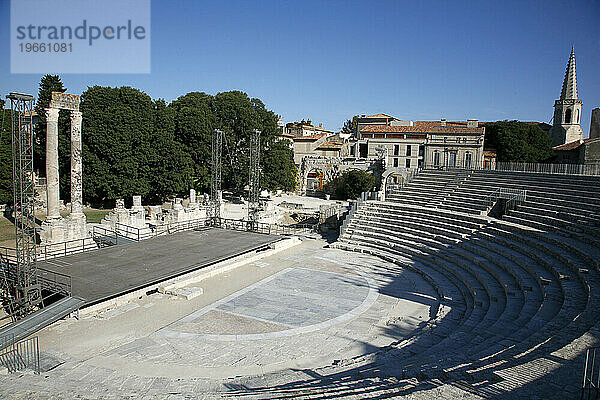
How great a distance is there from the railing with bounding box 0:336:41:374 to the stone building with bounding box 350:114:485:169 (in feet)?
96.3

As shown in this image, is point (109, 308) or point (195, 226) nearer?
point (109, 308)

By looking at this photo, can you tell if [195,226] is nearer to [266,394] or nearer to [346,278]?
[346,278]

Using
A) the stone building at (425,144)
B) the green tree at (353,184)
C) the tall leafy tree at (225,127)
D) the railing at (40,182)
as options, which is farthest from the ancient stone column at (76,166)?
the green tree at (353,184)

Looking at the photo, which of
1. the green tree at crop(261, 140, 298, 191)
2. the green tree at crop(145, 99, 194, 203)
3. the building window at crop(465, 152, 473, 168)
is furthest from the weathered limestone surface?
the building window at crop(465, 152, 473, 168)

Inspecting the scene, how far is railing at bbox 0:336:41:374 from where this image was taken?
30.8ft

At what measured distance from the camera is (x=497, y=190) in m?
23.8

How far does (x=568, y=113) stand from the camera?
169 ft

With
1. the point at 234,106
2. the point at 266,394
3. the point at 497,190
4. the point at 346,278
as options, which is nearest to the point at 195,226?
the point at 346,278

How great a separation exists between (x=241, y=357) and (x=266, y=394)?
3238mm

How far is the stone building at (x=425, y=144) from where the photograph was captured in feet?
116

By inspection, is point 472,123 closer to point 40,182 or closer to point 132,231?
point 132,231

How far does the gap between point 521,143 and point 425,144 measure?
18911 mm

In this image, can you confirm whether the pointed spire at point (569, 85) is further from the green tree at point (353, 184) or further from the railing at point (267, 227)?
the railing at point (267, 227)

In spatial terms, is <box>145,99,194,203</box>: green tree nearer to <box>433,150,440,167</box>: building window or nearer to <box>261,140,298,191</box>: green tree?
<box>261,140,298,191</box>: green tree
